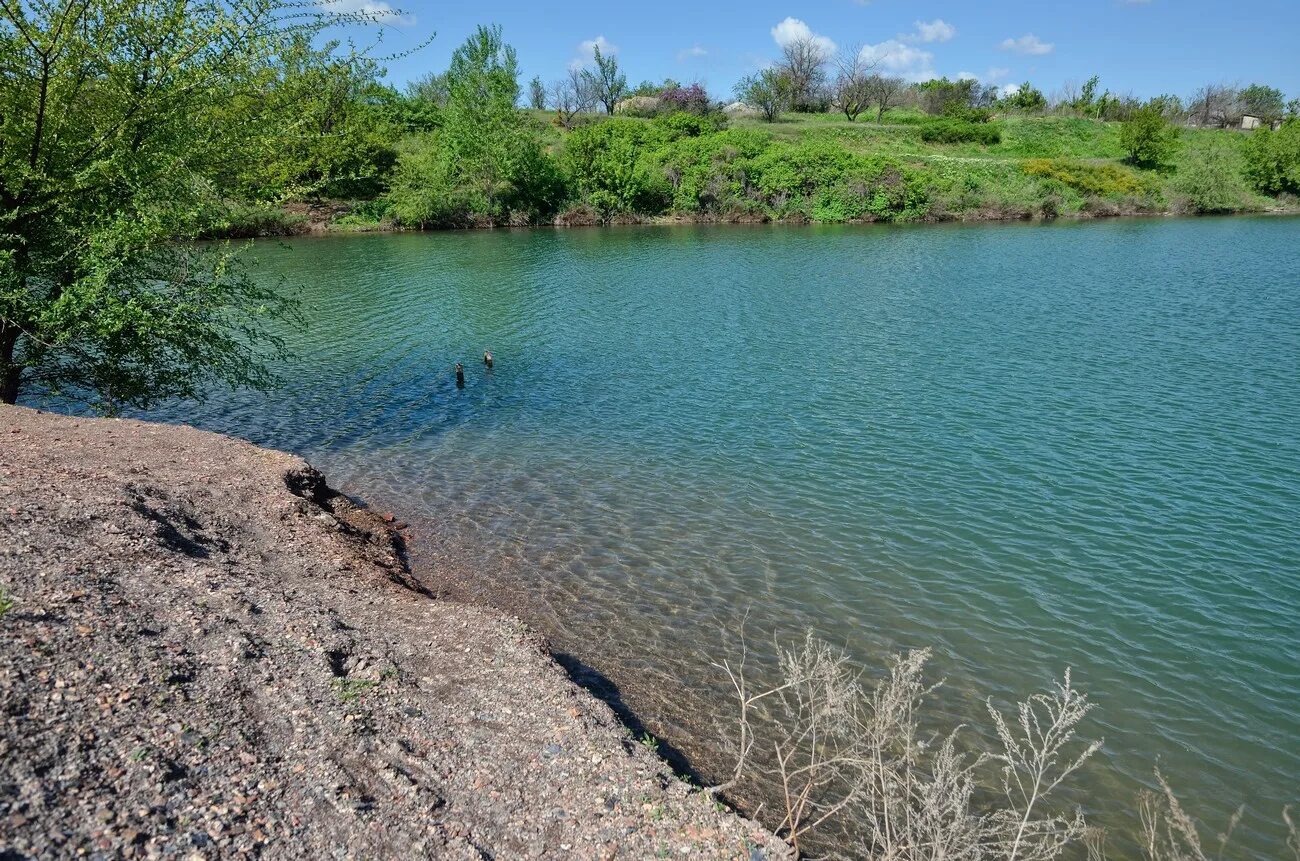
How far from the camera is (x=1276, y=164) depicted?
276ft

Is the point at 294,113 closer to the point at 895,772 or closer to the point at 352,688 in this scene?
the point at 352,688

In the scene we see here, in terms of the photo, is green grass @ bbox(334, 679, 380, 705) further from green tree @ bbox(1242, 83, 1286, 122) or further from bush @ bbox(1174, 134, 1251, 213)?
green tree @ bbox(1242, 83, 1286, 122)

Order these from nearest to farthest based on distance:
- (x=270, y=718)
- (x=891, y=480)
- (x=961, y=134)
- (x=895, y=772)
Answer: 1. (x=270, y=718)
2. (x=895, y=772)
3. (x=891, y=480)
4. (x=961, y=134)

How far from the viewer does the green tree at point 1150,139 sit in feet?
298

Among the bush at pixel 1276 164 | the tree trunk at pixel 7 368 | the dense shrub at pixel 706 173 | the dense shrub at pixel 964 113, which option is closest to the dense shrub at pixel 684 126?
the dense shrub at pixel 706 173

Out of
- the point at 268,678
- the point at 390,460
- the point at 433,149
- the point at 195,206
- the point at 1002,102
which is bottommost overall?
the point at 390,460

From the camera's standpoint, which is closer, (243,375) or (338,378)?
(243,375)

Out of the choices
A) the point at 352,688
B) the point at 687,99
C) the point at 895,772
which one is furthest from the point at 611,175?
the point at 895,772

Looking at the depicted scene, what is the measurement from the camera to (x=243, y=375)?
1744 cm

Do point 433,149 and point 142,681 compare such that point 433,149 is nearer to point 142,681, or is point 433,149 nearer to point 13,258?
point 13,258

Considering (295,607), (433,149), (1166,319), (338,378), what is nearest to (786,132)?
(433,149)

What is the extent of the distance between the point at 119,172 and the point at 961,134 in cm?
10717

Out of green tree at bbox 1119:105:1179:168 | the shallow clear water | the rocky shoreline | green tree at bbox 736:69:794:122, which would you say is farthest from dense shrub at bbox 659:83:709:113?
the rocky shoreline

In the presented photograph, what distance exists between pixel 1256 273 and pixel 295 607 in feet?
160
